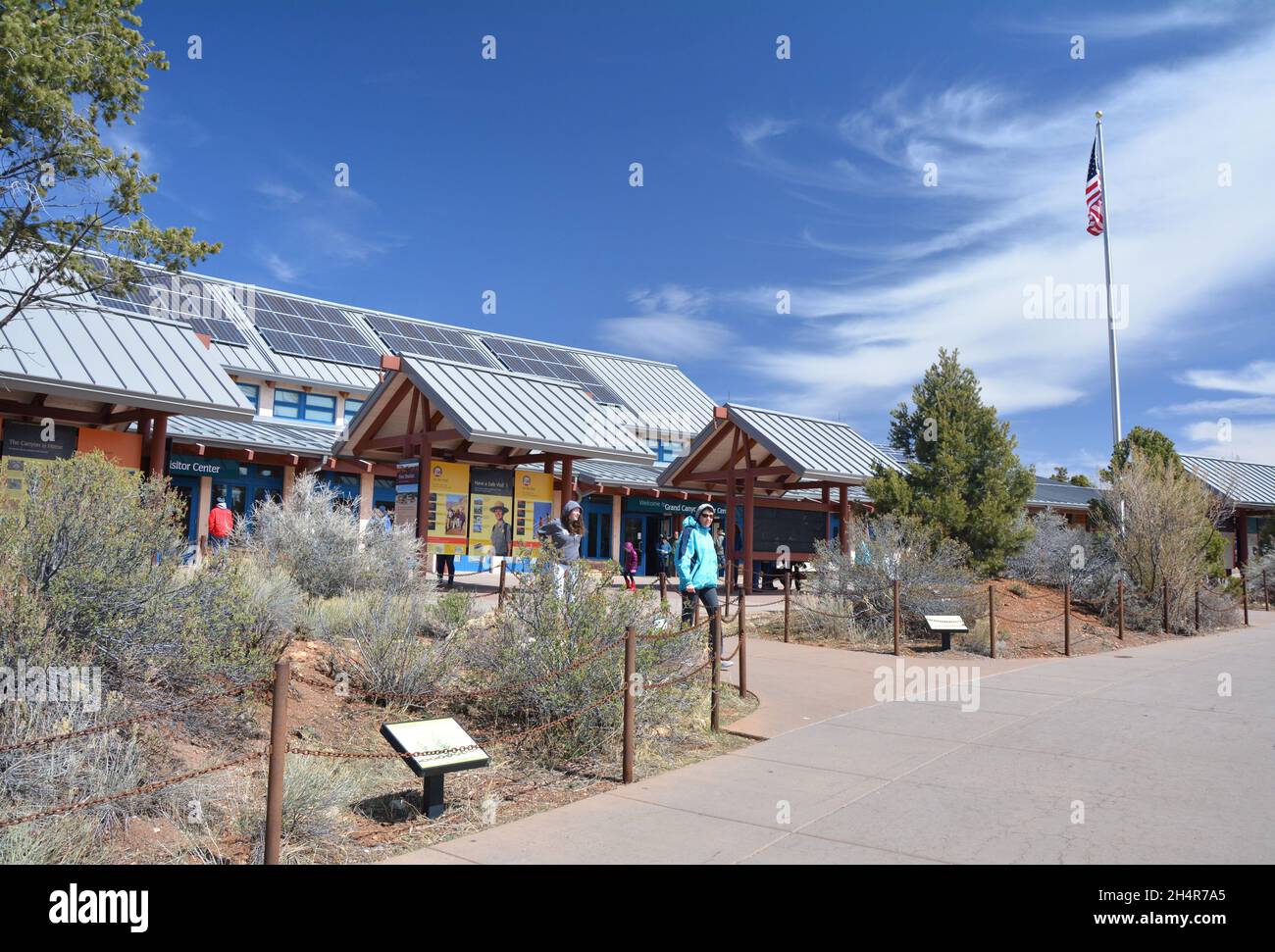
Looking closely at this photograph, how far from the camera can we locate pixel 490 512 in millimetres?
15984

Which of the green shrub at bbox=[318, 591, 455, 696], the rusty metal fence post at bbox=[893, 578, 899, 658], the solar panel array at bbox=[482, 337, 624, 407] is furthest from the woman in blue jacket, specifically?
the solar panel array at bbox=[482, 337, 624, 407]

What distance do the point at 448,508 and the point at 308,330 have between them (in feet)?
58.1

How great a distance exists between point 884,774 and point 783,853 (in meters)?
1.86

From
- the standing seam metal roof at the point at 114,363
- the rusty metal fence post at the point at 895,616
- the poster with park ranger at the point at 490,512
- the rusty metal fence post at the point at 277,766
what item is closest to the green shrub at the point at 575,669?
the rusty metal fence post at the point at 277,766

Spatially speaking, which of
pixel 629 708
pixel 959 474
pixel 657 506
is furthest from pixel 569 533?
→ pixel 657 506

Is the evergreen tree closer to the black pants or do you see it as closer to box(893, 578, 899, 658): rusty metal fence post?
box(893, 578, 899, 658): rusty metal fence post

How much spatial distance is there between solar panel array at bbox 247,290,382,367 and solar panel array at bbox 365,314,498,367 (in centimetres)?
127

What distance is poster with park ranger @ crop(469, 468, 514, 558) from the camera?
621 inches

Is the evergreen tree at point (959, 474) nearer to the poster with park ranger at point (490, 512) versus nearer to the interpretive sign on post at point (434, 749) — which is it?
the poster with park ranger at point (490, 512)
